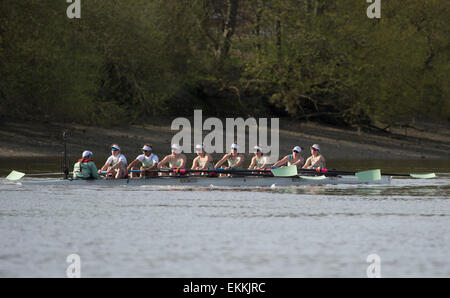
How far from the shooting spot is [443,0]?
70.1 metres

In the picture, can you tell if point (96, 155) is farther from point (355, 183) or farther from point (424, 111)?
point (424, 111)

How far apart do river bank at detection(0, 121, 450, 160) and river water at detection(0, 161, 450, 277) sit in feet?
63.4

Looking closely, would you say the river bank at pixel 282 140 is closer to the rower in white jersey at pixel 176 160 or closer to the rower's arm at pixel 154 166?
the rower in white jersey at pixel 176 160

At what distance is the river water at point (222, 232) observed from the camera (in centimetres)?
1675

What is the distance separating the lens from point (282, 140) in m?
60.6

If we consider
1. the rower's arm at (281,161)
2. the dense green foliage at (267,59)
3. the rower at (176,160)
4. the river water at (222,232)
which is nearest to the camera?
the river water at (222,232)

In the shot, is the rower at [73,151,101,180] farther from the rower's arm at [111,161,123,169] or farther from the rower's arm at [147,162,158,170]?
the rower's arm at [147,162,158,170]

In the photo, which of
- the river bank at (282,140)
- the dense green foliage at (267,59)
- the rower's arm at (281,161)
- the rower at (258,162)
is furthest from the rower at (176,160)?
the dense green foliage at (267,59)

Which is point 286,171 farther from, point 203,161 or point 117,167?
point 117,167

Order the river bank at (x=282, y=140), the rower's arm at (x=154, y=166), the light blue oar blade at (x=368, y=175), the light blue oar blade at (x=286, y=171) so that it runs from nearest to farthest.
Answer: the rower's arm at (x=154, y=166) < the light blue oar blade at (x=286, y=171) < the light blue oar blade at (x=368, y=175) < the river bank at (x=282, y=140)

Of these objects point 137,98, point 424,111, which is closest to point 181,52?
point 137,98

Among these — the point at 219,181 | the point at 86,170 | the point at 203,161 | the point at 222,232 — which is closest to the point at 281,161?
the point at 203,161

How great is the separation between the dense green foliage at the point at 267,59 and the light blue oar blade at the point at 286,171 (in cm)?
2199

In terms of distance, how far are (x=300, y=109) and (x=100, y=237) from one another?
4833 centimetres
